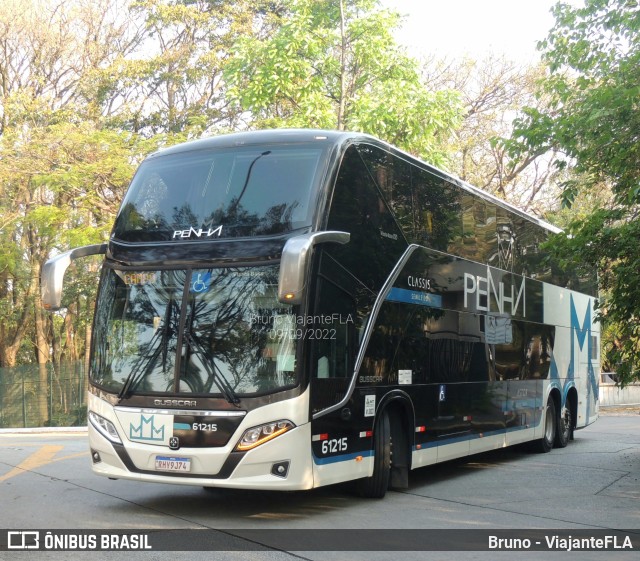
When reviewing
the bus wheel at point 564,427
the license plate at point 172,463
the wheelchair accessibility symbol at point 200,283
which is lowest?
the bus wheel at point 564,427

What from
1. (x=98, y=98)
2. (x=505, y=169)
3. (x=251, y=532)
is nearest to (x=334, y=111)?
(x=98, y=98)

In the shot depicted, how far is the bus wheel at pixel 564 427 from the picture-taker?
58.3 ft

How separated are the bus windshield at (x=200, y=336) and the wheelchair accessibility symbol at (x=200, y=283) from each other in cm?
1

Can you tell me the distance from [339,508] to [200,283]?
9.70 feet

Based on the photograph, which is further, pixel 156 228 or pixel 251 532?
pixel 156 228

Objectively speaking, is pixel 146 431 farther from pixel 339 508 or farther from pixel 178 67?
pixel 178 67

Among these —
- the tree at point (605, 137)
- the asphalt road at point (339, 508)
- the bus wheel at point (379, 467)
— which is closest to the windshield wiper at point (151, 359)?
the asphalt road at point (339, 508)

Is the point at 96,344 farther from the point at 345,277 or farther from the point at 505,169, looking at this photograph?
the point at 505,169

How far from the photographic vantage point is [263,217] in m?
9.49

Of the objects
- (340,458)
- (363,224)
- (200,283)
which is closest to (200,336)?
(200,283)

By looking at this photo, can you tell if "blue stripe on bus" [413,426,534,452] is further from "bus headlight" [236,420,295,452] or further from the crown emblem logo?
the crown emblem logo

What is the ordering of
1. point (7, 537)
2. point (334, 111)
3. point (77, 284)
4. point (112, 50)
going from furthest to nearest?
point (112, 50), point (77, 284), point (334, 111), point (7, 537)

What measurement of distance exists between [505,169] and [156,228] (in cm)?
2764

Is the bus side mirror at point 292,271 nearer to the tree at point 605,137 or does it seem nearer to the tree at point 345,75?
the tree at point 605,137
